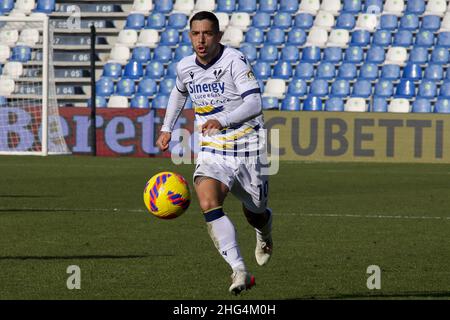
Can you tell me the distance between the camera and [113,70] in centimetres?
3647

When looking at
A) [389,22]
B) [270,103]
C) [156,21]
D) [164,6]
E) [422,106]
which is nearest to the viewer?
[422,106]

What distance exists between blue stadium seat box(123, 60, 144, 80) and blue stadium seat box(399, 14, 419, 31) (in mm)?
8127

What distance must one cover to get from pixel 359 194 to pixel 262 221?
34.3ft

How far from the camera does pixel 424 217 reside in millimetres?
16000

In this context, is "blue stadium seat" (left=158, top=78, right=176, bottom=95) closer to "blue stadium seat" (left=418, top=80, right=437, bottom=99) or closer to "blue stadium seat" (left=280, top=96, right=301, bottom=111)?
"blue stadium seat" (left=280, top=96, right=301, bottom=111)

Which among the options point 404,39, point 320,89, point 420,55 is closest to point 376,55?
point 404,39

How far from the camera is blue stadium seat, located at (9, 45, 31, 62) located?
36.7 metres

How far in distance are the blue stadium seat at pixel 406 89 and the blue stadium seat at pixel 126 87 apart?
8180 mm

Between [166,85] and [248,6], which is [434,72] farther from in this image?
[166,85]

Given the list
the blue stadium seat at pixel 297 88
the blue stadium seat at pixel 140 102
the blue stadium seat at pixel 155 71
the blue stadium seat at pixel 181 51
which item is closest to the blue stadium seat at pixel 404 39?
the blue stadium seat at pixel 297 88

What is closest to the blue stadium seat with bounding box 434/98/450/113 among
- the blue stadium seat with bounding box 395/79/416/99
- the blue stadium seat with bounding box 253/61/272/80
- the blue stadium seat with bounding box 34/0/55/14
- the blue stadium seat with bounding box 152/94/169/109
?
the blue stadium seat with bounding box 395/79/416/99

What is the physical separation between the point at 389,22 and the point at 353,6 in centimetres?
138

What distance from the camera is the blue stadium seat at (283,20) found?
35.7 m
